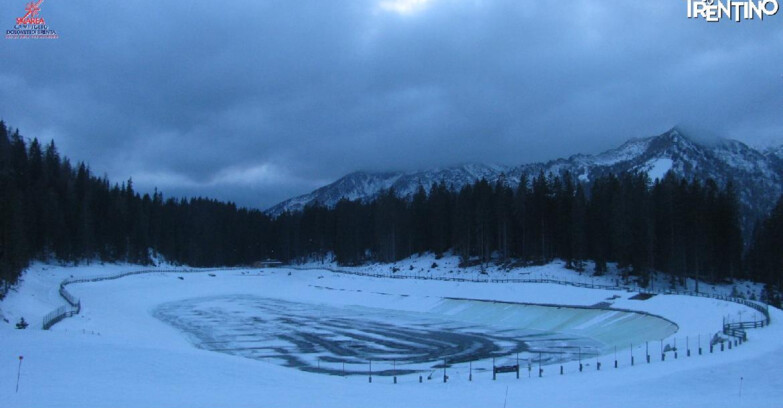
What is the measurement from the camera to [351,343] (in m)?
48.6

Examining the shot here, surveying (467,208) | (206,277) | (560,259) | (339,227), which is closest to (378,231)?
(339,227)

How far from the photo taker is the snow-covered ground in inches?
939

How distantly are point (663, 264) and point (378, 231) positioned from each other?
67.2 metres

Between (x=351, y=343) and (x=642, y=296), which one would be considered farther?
(x=642, y=296)

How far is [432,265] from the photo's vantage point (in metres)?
119

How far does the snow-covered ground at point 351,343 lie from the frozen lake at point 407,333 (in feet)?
1.03

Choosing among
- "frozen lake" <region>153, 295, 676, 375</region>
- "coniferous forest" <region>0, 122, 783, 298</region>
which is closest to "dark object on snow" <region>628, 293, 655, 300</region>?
"frozen lake" <region>153, 295, 676, 375</region>

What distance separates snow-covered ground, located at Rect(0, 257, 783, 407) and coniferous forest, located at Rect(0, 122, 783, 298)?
21.3 ft

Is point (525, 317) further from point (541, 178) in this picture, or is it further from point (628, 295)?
point (541, 178)

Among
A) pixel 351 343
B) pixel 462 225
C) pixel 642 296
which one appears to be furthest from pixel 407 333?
pixel 462 225

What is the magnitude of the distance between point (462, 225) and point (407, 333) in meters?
62.3

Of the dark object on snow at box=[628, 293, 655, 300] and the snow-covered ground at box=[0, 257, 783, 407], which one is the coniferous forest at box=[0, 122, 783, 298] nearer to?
the snow-covered ground at box=[0, 257, 783, 407]

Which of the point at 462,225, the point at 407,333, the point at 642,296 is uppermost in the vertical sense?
the point at 462,225

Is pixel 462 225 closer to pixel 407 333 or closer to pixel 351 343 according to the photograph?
pixel 407 333
